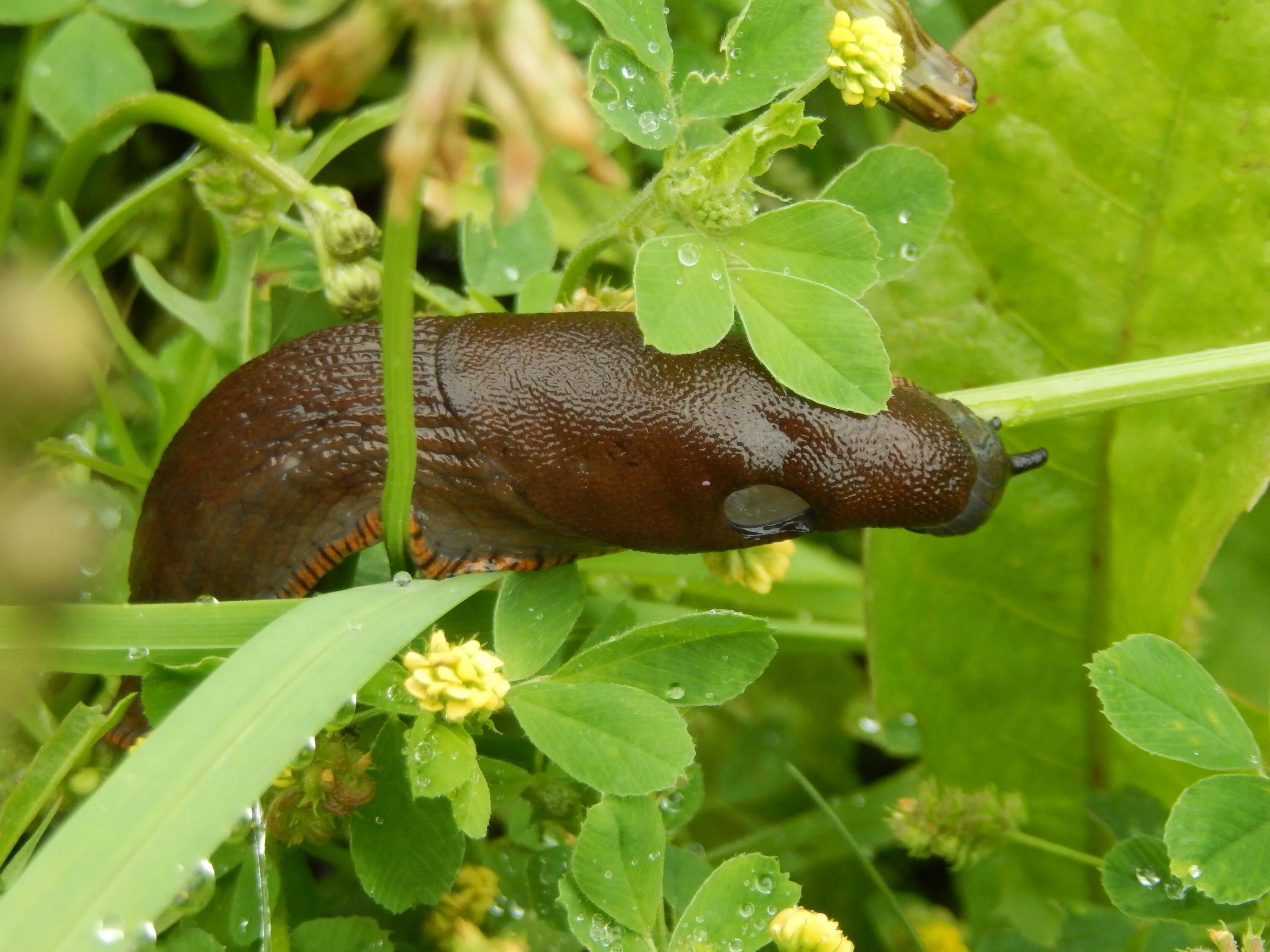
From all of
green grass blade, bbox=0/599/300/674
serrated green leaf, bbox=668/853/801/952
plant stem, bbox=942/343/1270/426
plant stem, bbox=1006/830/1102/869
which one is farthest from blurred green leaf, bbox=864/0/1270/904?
green grass blade, bbox=0/599/300/674

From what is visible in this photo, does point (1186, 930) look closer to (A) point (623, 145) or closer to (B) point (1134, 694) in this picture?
(B) point (1134, 694)

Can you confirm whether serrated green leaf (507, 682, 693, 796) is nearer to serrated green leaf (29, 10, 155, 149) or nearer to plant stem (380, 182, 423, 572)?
plant stem (380, 182, 423, 572)

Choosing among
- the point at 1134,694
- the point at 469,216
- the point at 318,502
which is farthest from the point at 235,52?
the point at 1134,694

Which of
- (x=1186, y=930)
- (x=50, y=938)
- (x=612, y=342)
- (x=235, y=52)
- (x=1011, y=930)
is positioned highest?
(x=235, y=52)

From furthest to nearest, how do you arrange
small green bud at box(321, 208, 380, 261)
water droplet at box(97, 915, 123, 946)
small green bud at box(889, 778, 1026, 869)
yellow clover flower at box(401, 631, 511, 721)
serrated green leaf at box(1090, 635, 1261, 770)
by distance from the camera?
small green bud at box(889, 778, 1026, 869) → small green bud at box(321, 208, 380, 261) → serrated green leaf at box(1090, 635, 1261, 770) → yellow clover flower at box(401, 631, 511, 721) → water droplet at box(97, 915, 123, 946)

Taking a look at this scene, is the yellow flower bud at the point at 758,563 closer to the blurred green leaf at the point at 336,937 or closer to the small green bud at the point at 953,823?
the small green bud at the point at 953,823

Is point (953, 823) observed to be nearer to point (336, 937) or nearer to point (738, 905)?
point (738, 905)
